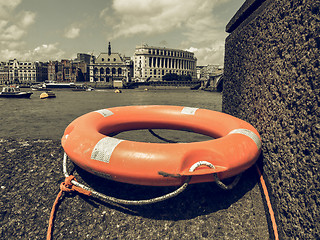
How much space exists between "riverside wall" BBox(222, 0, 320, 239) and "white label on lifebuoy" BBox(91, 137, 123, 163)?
5.09ft

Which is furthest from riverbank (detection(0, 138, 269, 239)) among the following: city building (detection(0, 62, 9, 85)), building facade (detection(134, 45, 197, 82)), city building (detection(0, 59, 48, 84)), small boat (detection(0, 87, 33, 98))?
city building (detection(0, 62, 9, 85))

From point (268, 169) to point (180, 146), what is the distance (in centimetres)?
101

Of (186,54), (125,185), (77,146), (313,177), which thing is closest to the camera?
(313,177)

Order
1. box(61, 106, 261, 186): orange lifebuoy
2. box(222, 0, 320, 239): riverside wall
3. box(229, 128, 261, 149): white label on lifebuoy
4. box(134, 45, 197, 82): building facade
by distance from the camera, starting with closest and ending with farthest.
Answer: box(222, 0, 320, 239): riverside wall, box(61, 106, 261, 186): orange lifebuoy, box(229, 128, 261, 149): white label on lifebuoy, box(134, 45, 197, 82): building facade

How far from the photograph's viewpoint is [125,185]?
95.5 inches

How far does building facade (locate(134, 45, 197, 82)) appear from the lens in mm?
96938

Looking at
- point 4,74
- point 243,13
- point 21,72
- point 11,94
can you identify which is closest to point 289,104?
point 243,13

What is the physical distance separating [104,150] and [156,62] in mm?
101914

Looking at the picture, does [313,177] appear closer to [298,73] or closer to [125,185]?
[298,73]

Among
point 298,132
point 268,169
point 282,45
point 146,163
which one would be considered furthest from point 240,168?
point 282,45

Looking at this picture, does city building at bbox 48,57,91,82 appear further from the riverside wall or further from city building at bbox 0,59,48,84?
the riverside wall

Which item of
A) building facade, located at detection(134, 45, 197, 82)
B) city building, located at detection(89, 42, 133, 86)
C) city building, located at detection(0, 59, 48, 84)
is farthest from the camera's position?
building facade, located at detection(134, 45, 197, 82)

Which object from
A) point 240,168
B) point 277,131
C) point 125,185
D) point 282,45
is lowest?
point 125,185

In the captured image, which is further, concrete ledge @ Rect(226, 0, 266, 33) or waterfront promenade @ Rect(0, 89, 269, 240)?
concrete ledge @ Rect(226, 0, 266, 33)
